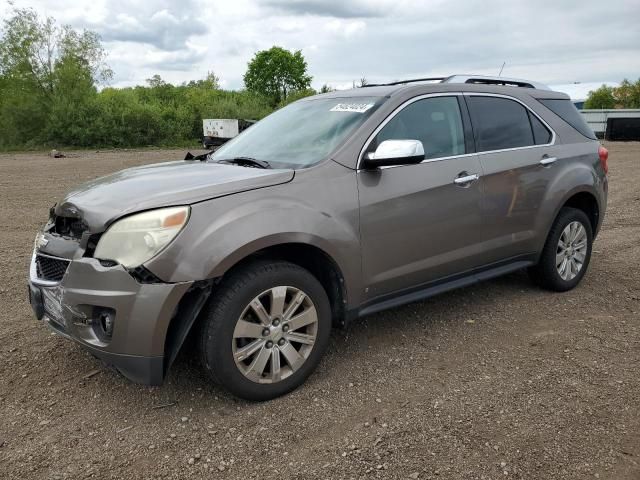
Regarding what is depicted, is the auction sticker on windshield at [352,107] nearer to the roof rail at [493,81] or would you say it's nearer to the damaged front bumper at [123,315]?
the roof rail at [493,81]

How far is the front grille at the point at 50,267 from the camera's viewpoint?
2994mm

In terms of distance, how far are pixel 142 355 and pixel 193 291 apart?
1.31ft

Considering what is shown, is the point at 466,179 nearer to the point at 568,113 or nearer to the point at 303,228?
the point at 303,228

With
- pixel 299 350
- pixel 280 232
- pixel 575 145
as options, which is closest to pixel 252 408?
pixel 299 350

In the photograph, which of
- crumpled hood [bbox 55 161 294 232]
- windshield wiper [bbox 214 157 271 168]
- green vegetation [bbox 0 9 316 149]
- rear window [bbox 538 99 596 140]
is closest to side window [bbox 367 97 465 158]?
windshield wiper [bbox 214 157 271 168]

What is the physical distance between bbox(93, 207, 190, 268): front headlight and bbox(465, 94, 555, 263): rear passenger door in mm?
2292

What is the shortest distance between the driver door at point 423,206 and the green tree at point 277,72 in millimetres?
70493

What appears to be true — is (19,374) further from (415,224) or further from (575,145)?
(575,145)

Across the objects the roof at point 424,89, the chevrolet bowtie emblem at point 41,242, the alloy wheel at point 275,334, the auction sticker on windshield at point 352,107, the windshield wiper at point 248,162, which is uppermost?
the roof at point 424,89

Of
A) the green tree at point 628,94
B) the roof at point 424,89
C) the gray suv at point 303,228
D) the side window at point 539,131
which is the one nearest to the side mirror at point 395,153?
the gray suv at point 303,228

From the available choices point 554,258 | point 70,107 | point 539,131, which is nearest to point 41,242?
point 539,131

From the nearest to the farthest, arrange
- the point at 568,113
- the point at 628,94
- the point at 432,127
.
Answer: the point at 432,127 → the point at 568,113 → the point at 628,94

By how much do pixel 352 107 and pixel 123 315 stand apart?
2.04m

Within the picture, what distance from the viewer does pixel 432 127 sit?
3914mm
